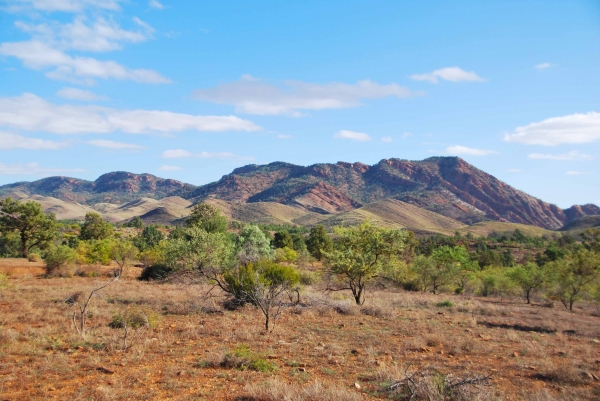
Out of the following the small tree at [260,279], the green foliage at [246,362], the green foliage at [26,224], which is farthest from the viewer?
the green foliage at [26,224]

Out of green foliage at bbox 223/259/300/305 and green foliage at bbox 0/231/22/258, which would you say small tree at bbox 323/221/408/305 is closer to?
green foliage at bbox 223/259/300/305

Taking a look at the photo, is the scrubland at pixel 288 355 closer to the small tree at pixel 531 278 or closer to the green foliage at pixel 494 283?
the small tree at pixel 531 278

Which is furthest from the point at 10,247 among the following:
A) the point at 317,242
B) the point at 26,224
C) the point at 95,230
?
the point at 317,242

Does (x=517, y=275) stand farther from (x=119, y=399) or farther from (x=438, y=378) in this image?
(x=119, y=399)

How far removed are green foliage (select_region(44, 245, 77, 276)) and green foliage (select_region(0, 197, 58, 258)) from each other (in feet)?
52.0

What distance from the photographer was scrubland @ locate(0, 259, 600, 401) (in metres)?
7.94

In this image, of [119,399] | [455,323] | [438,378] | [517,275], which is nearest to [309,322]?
[455,323]

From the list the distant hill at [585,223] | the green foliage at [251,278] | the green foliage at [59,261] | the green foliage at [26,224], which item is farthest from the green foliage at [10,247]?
the distant hill at [585,223]

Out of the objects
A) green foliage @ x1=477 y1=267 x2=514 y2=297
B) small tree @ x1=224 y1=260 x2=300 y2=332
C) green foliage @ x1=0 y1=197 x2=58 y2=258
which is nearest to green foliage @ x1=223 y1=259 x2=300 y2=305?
small tree @ x1=224 y1=260 x2=300 y2=332

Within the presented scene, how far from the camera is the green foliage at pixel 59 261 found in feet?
111

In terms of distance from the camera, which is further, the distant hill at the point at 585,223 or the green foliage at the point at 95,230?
the distant hill at the point at 585,223

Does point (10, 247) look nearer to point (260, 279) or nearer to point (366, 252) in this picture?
point (260, 279)

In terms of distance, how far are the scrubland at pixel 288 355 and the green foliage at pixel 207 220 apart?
27690mm

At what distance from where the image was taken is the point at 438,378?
8.27 m
